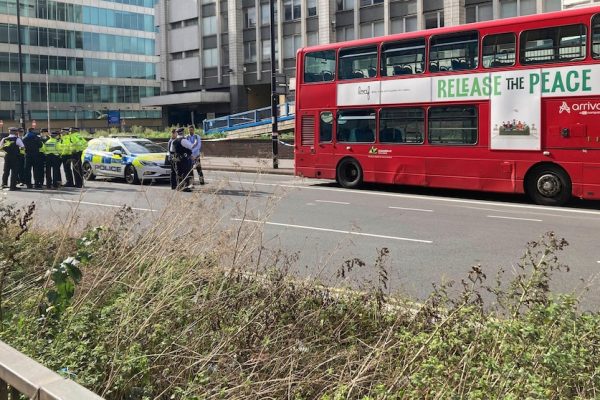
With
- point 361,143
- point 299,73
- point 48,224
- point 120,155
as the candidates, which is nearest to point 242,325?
point 48,224

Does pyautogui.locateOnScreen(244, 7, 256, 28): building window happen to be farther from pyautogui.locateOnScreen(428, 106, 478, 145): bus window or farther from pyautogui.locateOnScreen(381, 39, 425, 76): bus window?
pyautogui.locateOnScreen(428, 106, 478, 145): bus window

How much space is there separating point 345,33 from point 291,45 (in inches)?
217

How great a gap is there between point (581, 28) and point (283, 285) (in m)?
10.8

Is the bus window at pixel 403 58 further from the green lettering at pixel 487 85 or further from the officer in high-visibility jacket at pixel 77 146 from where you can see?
the officer in high-visibility jacket at pixel 77 146

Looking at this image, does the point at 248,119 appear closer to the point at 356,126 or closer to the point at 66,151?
the point at 66,151

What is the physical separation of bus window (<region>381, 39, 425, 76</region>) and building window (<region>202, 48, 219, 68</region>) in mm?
42551

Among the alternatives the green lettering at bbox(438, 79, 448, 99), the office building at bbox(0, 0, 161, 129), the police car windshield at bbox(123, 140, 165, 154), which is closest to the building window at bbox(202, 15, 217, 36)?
the office building at bbox(0, 0, 161, 129)

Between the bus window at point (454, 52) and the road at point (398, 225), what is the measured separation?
3194 millimetres

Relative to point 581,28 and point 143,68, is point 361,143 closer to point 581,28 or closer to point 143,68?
point 581,28

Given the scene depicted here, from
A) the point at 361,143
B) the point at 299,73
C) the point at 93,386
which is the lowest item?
the point at 93,386

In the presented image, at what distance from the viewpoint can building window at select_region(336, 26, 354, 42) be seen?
150ft

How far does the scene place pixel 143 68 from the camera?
9056cm

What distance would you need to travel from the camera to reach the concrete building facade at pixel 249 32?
1602 inches

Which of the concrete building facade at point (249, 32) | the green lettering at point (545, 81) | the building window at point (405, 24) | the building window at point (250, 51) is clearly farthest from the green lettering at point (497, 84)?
the building window at point (250, 51)
